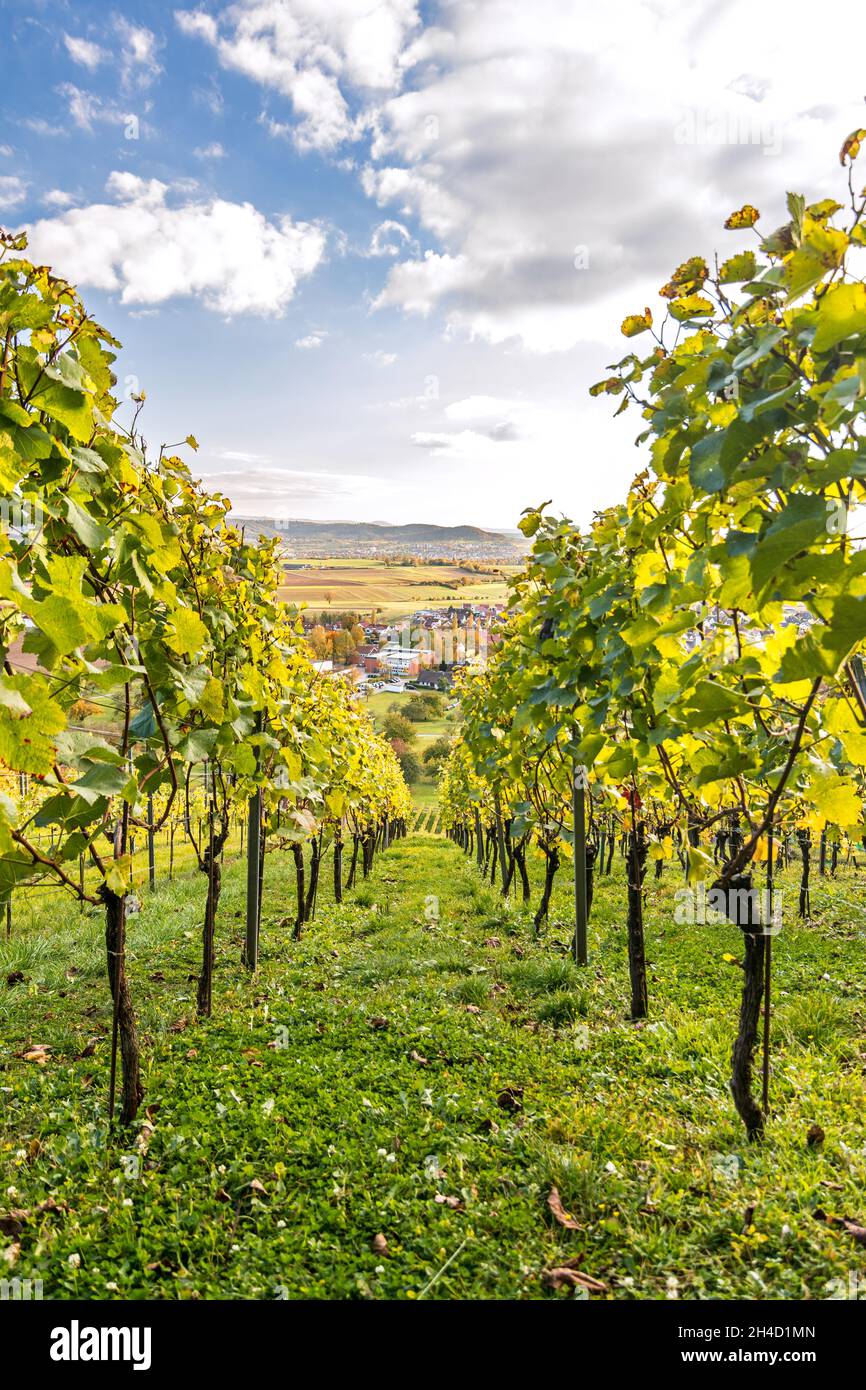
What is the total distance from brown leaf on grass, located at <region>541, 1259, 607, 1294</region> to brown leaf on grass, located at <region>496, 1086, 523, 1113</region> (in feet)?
4.51

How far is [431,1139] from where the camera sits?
3.62 metres

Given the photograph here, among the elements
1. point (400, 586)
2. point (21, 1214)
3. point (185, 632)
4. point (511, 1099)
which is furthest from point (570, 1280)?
point (400, 586)

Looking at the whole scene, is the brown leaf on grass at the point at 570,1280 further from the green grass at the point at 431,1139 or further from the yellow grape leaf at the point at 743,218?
the yellow grape leaf at the point at 743,218

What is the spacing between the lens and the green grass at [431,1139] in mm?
2691

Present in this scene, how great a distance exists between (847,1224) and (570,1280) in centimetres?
121

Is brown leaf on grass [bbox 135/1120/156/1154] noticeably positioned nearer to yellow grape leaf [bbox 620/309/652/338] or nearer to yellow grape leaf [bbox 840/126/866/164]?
yellow grape leaf [bbox 620/309/652/338]

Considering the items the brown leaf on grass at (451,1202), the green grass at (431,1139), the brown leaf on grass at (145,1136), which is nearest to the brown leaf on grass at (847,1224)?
the green grass at (431,1139)

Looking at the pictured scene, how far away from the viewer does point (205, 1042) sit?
490cm

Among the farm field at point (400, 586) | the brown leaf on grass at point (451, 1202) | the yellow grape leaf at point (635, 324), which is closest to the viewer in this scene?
the yellow grape leaf at point (635, 324)

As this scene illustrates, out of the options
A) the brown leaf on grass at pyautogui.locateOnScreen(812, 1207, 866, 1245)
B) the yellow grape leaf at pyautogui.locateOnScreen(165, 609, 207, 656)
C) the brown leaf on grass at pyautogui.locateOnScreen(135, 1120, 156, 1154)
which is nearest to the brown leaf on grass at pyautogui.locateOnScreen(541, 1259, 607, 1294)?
the brown leaf on grass at pyautogui.locateOnScreen(812, 1207, 866, 1245)

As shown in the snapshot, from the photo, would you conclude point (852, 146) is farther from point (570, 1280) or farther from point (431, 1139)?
point (431, 1139)

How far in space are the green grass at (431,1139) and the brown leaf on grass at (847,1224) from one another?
5 centimetres
